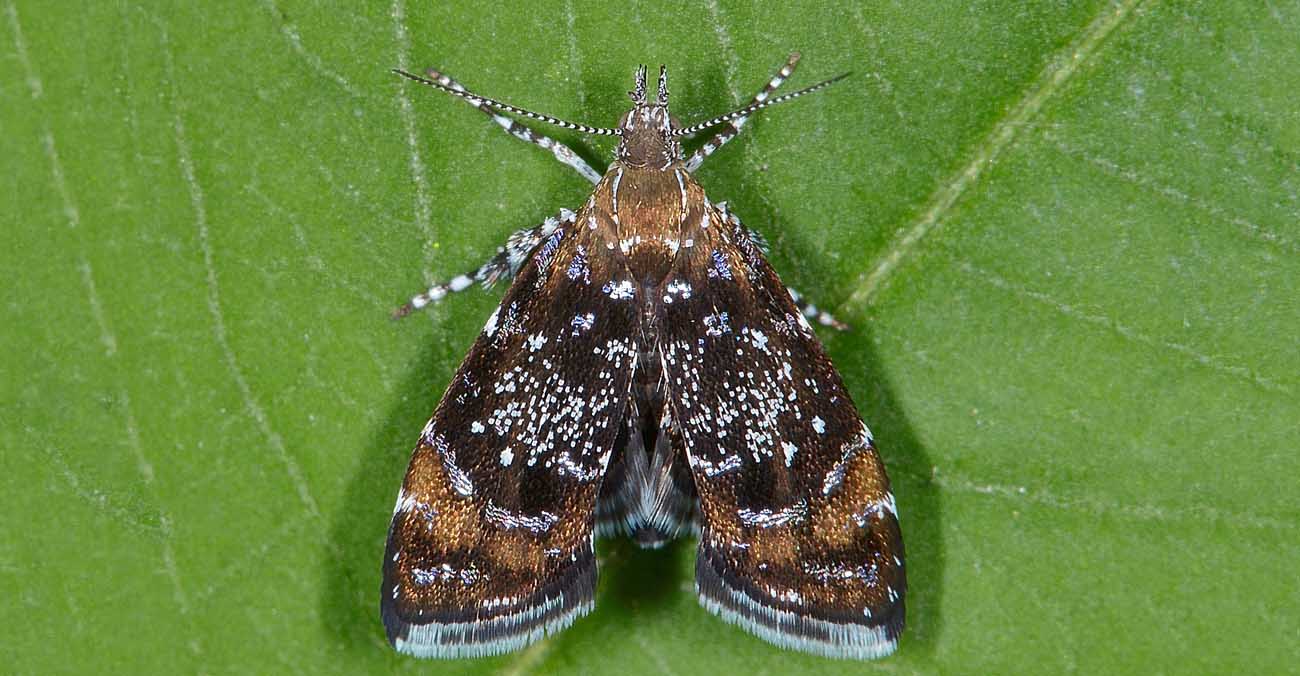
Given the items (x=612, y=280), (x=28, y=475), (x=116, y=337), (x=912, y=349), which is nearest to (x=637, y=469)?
(x=612, y=280)

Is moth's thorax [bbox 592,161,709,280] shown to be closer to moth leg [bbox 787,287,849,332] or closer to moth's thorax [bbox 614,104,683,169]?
moth's thorax [bbox 614,104,683,169]

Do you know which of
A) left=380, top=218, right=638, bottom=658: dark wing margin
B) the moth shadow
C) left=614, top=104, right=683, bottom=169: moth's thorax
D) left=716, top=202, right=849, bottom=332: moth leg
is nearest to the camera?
left=380, top=218, right=638, bottom=658: dark wing margin

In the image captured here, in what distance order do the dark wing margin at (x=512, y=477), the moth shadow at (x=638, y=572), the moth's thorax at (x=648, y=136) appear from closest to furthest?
the dark wing margin at (x=512, y=477) → the moth's thorax at (x=648, y=136) → the moth shadow at (x=638, y=572)

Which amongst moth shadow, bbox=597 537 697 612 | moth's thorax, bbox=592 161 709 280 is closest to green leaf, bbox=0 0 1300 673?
moth shadow, bbox=597 537 697 612

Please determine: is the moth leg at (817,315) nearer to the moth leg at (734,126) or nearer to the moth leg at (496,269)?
the moth leg at (734,126)

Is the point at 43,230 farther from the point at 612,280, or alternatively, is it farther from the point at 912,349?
the point at 912,349

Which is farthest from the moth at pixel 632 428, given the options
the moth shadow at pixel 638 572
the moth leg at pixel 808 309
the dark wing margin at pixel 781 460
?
the moth shadow at pixel 638 572

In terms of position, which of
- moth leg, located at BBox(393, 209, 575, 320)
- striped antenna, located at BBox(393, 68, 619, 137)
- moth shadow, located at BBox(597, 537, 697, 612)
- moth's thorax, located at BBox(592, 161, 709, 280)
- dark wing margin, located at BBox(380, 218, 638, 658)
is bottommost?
moth shadow, located at BBox(597, 537, 697, 612)
